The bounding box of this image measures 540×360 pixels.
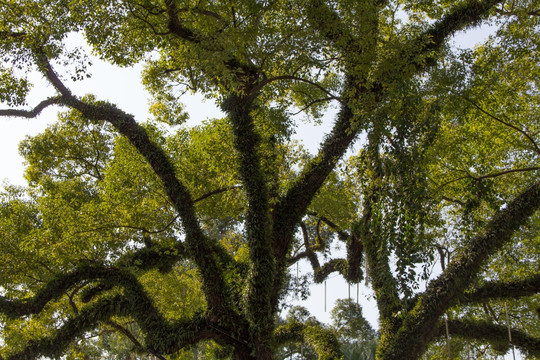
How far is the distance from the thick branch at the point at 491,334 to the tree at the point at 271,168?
0.13 ft

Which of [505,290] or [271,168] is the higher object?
[271,168]

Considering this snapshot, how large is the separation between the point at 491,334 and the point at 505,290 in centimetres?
117

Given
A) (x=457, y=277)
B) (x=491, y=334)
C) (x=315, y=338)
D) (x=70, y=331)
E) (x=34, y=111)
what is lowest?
(x=70, y=331)

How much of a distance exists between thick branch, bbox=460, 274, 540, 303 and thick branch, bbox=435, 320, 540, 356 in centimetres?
66

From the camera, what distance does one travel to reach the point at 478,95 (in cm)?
991

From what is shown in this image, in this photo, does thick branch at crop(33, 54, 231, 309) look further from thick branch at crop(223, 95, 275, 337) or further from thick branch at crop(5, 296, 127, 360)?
thick branch at crop(5, 296, 127, 360)

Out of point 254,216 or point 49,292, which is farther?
point 49,292

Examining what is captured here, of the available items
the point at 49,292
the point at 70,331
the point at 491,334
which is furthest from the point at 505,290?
the point at 49,292

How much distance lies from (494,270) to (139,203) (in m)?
8.65

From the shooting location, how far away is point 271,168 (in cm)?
952

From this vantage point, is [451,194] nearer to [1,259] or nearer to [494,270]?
[494,270]

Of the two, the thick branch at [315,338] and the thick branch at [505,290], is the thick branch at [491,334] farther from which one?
the thick branch at [315,338]

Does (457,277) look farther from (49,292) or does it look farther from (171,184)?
(49,292)

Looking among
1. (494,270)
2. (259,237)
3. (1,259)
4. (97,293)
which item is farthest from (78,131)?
(494,270)
